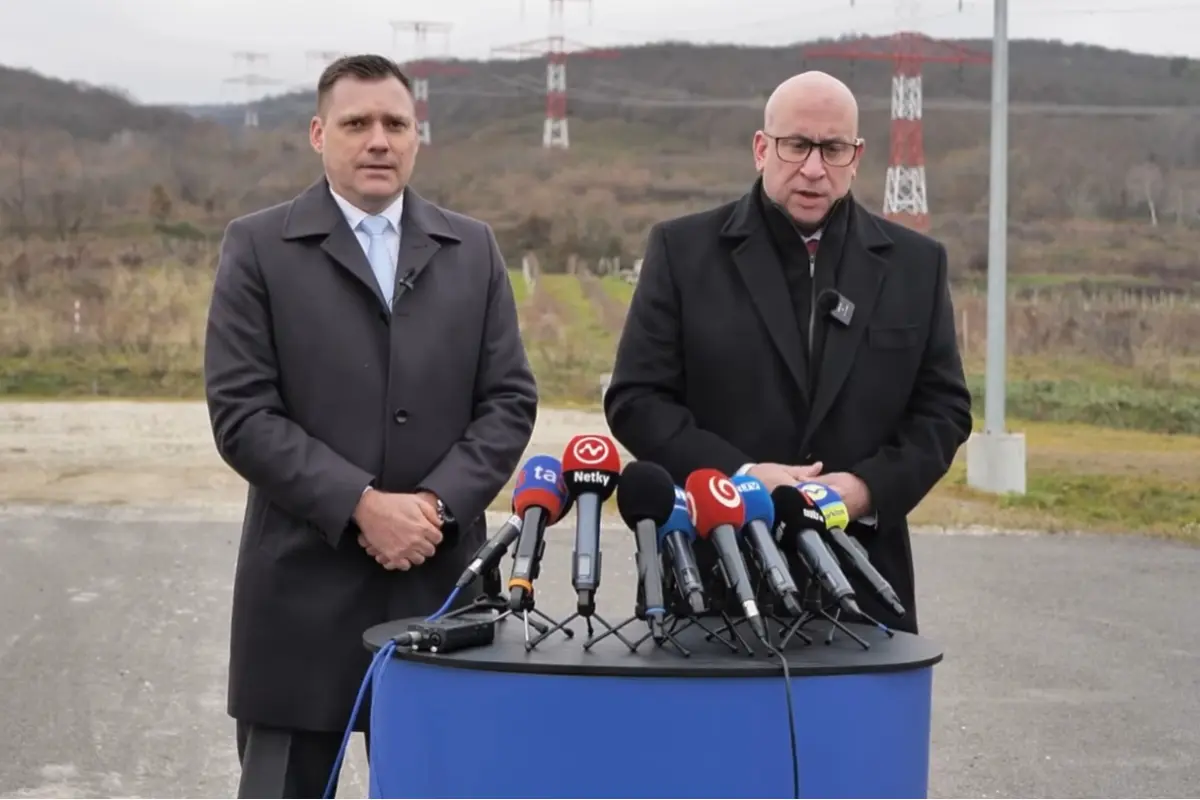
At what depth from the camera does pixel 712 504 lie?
233 cm

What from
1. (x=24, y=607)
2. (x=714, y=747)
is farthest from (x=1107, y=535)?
(x=714, y=747)

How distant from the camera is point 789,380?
2998 mm

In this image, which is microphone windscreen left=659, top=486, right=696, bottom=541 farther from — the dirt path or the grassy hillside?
the grassy hillside

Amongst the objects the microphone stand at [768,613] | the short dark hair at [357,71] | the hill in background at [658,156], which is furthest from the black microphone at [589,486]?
the hill in background at [658,156]

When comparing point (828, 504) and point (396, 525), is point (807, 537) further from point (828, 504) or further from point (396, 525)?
point (396, 525)

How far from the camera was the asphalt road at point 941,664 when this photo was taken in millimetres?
5402

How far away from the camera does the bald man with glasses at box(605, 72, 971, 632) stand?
2.92 meters

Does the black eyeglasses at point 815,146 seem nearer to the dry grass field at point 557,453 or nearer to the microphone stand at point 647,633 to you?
the microphone stand at point 647,633

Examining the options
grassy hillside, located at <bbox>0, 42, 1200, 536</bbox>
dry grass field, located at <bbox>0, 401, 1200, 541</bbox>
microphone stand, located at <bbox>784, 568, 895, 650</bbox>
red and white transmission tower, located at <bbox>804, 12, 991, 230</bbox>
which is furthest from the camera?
red and white transmission tower, located at <bbox>804, 12, 991, 230</bbox>

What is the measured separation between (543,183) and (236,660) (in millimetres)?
16464

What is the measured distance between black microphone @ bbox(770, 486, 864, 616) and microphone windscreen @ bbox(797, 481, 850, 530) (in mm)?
23

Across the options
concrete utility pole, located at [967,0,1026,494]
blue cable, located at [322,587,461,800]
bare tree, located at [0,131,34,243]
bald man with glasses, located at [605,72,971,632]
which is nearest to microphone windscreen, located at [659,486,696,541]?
blue cable, located at [322,587,461,800]

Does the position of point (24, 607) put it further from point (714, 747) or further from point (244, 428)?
point (714, 747)

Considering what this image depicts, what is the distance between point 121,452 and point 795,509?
12.9m
